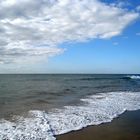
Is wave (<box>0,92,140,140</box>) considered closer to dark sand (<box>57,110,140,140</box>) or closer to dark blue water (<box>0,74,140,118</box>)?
dark sand (<box>57,110,140,140</box>)

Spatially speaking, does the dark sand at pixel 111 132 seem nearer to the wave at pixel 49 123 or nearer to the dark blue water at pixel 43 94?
the wave at pixel 49 123

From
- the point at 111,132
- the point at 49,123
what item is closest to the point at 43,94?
the point at 49,123

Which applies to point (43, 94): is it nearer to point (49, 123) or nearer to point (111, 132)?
point (49, 123)

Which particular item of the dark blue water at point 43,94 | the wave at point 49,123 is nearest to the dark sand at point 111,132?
the wave at point 49,123

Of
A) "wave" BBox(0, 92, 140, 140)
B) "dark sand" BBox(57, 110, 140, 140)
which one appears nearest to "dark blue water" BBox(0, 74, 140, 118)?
"wave" BBox(0, 92, 140, 140)

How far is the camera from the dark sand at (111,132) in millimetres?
8242

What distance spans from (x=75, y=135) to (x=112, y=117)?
Result: 151 inches

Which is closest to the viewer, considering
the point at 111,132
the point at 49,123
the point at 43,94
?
the point at 111,132

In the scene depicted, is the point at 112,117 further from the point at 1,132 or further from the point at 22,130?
the point at 1,132

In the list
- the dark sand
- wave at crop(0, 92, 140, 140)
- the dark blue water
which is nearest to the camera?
the dark sand

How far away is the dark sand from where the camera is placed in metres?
8.24

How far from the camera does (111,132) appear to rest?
8.88 m

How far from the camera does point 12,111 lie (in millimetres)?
13016

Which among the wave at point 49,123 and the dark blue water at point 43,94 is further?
the dark blue water at point 43,94
